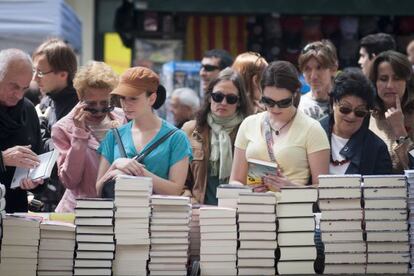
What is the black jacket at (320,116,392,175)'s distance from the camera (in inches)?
270

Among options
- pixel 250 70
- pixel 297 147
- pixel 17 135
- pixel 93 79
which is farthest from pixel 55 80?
pixel 297 147

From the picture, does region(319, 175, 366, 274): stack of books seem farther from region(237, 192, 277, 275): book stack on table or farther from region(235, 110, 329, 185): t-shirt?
region(235, 110, 329, 185): t-shirt

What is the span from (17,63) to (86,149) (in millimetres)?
670

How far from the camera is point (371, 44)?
348 inches

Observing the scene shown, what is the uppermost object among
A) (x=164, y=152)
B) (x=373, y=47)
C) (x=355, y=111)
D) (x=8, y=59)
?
(x=373, y=47)

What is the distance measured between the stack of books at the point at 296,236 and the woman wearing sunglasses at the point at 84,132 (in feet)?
4.49

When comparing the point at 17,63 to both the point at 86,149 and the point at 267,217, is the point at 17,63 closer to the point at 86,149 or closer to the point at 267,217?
the point at 86,149

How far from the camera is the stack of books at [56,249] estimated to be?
6.26m

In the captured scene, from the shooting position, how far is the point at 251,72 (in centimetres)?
820

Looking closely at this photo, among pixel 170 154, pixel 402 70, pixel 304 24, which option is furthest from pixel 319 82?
pixel 304 24

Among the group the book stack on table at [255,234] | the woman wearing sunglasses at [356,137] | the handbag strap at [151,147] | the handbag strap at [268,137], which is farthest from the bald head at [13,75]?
the woman wearing sunglasses at [356,137]

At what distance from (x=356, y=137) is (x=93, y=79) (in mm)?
1677

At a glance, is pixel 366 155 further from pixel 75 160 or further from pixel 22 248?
pixel 22 248

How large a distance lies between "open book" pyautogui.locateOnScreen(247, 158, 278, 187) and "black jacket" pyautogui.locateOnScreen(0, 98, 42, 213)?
56.4 inches
